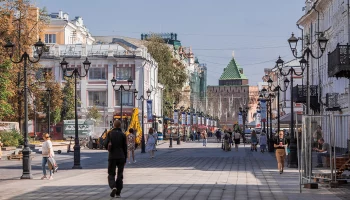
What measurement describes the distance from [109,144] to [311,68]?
60.3 meters

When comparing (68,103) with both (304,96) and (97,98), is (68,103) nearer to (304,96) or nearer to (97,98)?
(97,98)

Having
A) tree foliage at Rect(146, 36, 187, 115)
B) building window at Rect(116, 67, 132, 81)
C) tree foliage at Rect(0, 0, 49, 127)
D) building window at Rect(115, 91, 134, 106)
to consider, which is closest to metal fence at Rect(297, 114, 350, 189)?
tree foliage at Rect(0, 0, 49, 127)

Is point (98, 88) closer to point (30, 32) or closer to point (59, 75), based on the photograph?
point (59, 75)

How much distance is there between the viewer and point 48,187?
23000mm

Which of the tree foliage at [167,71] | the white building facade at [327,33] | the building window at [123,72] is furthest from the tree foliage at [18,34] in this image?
the tree foliage at [167,71]

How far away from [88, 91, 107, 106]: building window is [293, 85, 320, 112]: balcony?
3153 cm

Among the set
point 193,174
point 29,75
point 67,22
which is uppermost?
point 67,22

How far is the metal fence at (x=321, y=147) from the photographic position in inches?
848

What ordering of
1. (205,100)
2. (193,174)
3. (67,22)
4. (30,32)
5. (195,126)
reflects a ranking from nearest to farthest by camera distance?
(193,174) → (30,32) → (67,22) → (195,126) → (205,100)

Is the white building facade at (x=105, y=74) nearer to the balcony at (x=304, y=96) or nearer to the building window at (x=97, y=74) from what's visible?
the building window at (x=97, y=74)

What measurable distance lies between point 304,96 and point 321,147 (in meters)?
44.4

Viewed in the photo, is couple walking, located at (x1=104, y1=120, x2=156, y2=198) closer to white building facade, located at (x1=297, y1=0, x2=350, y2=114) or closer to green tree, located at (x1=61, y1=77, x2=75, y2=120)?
white building facade, located at (x1=297, y1=0, x2=350, y2=114)

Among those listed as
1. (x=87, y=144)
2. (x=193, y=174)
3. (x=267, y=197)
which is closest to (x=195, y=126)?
(x=87, y=144)

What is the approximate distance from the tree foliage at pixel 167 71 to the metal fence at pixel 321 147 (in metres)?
91.9
